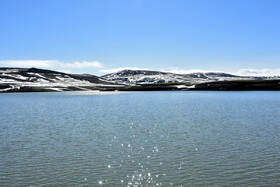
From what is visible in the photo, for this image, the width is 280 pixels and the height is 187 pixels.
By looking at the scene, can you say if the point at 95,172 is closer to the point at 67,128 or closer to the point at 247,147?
the point at 247,147

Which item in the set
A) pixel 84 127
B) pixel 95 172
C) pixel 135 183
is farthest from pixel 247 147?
pixel 84 127

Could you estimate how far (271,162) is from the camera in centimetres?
2130

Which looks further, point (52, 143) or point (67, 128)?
point (67, 128)

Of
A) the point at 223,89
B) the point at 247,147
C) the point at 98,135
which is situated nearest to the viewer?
the point at 247,147

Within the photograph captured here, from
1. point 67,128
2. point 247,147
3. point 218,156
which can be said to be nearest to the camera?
point 218,156

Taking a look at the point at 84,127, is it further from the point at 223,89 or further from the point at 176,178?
the point at 223,89

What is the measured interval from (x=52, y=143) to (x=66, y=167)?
9.25 meters

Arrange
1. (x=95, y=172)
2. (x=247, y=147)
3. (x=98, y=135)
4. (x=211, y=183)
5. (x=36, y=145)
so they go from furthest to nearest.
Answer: (x=98, y=135) < (x=36, y=145) < (x=247, y=147) < (x=95, y=172) < (x=211, y=183)

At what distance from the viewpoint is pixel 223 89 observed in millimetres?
179375

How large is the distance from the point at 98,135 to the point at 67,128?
26.7ft

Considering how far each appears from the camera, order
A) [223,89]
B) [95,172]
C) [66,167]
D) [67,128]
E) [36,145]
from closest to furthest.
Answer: [95,172] < [66,167] < [36,145] < [67,128] < [223,89]

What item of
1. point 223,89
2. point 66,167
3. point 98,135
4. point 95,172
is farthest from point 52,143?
point 223,89

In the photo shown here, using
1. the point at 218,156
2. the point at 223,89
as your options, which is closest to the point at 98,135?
the point at 218,156

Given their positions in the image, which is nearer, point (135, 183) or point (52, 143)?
point (135, 183)
